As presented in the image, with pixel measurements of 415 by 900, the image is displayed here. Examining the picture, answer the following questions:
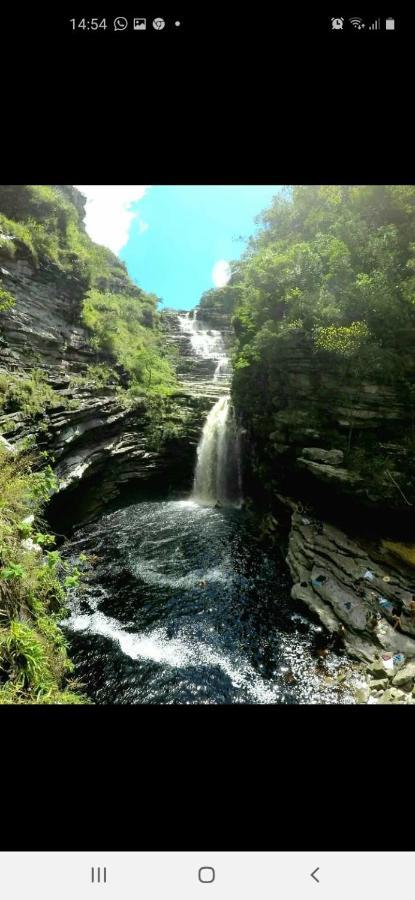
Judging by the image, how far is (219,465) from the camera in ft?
48.6

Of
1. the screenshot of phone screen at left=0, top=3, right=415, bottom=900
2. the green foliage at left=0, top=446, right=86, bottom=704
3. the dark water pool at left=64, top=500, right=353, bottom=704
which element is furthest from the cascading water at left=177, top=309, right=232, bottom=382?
the green foliage at left=0, top=446, right=86, bottom=704

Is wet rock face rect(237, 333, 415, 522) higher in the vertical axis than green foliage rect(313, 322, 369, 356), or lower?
lower

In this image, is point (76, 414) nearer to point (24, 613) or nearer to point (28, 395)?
point (28, 395)

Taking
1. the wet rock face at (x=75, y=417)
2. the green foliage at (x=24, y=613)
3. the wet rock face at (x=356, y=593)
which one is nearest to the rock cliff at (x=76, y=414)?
the wet rock face at (x=75, y=417)

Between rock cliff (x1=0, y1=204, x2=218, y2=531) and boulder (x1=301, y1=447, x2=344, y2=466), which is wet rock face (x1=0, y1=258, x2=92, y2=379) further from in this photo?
boulder (x1=301, y1=447, x2=344, y2=466)

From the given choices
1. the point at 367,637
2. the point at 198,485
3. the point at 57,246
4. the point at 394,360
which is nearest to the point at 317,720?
the point at 367,637

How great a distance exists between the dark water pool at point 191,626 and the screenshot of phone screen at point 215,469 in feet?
0.17

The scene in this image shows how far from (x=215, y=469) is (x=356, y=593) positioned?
334 inches

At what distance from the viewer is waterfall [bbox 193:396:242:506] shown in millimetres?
14516

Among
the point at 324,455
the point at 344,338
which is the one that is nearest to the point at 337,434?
the point at 324,455

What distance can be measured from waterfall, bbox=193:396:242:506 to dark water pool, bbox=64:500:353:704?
11.9ft

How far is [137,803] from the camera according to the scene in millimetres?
1381
